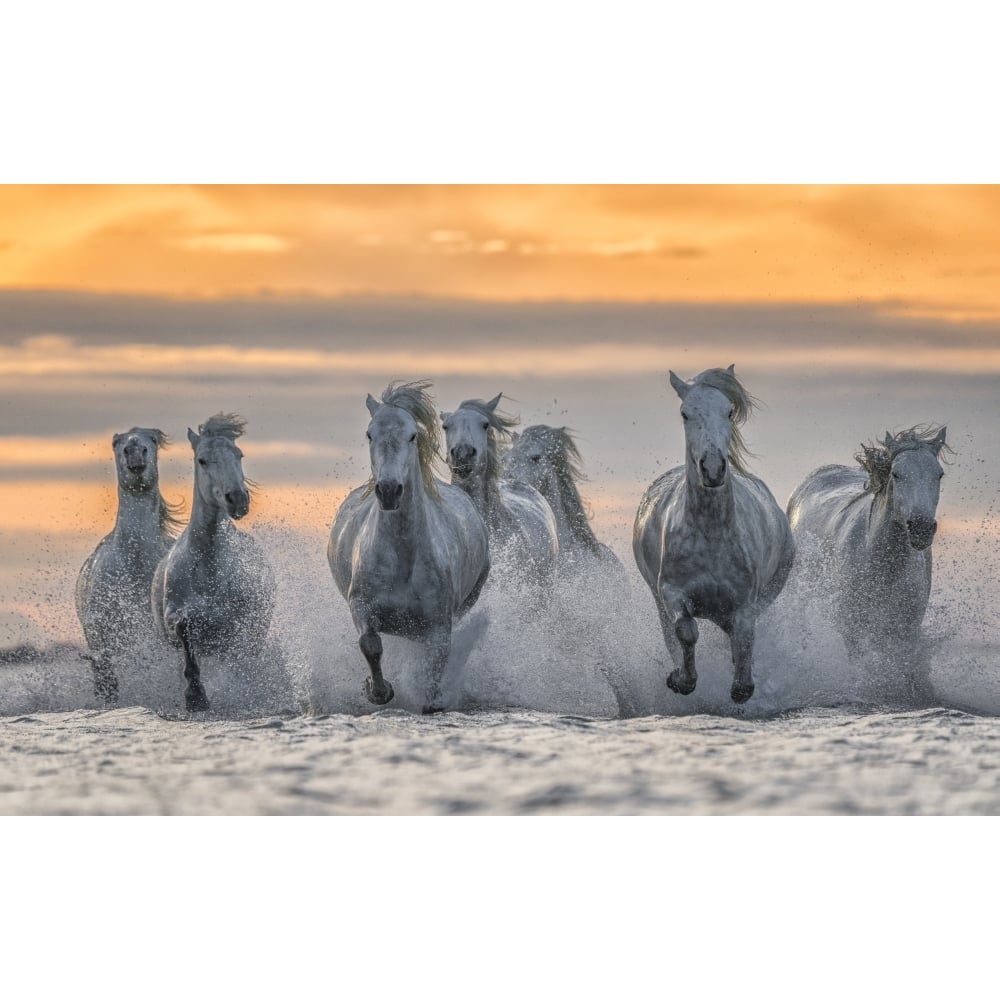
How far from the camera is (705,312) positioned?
8.07 m

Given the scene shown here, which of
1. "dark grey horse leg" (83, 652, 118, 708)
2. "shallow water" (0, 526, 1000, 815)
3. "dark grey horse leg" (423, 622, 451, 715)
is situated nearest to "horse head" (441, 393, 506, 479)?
"shallow water" (0, 526, 1000, 815)

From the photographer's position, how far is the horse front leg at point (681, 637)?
766 centimetres

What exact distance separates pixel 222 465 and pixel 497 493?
1.82 meters

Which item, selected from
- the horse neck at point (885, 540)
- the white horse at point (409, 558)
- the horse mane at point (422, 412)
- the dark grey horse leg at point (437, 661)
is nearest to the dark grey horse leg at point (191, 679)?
the white horse at point (409, 558)

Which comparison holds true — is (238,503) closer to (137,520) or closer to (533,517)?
(137,520)

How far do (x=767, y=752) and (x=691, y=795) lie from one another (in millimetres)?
532

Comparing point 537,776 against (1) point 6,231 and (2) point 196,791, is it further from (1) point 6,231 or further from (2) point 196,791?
(1) point 6,231

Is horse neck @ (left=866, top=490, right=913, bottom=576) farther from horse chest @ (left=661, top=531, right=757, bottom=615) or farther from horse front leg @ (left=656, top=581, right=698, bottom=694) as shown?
horse front leg @ (left=656, top=581, right=698, bottom=694)

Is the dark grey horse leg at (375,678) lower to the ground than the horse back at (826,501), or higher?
lower

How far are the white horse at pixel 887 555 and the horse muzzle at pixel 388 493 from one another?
234 cm

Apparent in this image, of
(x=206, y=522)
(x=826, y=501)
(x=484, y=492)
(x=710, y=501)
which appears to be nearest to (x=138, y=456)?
(x=206, y=522)

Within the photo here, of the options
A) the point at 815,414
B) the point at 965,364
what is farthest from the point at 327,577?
the point at 965,364

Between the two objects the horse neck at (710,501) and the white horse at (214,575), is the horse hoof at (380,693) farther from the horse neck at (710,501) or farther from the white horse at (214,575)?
the horse neck at (710,501)

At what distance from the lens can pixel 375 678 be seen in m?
7.79
